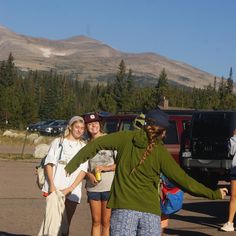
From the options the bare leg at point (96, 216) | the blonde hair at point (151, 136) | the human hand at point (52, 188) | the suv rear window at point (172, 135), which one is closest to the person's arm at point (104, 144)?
the blonde hair at point (151, 136)

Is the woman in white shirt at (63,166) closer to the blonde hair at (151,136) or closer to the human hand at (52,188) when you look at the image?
the human hand at (52,188)

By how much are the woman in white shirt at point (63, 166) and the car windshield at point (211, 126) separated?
844cm

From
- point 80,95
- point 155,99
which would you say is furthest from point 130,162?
point 80,95

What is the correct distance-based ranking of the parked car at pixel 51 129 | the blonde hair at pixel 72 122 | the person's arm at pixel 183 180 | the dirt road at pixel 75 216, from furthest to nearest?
the parked car at pixel 51 129
the dirt road at pixel 75 216
the blonde hair at pixel 72 122
the person's arm at pixel 183 180

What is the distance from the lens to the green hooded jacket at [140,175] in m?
4.93

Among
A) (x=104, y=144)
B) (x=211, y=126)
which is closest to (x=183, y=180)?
(x=104, y=144)

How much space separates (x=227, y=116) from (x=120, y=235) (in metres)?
10.7

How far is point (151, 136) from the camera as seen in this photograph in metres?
4.98

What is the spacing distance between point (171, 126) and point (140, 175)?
36.6 feet

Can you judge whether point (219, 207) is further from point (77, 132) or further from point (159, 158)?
point (159, 158)

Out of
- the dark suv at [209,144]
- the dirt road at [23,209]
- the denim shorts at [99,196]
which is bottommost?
the dirt road at [23,209]

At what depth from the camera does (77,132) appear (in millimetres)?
7168

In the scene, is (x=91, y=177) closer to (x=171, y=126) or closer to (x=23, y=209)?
(x=23, y=209)

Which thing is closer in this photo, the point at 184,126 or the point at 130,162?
the point at 130,162
